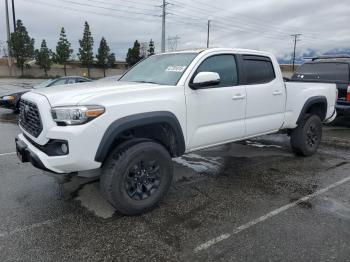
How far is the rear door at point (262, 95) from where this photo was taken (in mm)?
5184

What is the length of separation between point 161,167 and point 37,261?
163cm

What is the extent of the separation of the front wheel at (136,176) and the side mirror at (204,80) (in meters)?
0.90

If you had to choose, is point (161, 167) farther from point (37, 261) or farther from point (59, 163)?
point (37, 261)

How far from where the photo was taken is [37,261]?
3.00 m

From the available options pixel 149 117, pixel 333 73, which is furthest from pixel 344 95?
pixel 149 117

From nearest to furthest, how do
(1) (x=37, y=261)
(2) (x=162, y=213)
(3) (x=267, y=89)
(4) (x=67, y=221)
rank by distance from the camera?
(1) (x=37, y=261)
(4) (x=67, y=221)
(2) (x=162, y=213)
(3) (x=267, y=89)

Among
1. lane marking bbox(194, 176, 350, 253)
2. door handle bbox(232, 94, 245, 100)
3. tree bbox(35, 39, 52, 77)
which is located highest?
tree bbox(35, 39, 52, 77)

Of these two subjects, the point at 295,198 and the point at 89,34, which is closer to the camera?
the point at 295,198

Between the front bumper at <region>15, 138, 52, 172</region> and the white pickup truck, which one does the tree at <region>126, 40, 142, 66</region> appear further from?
the front bumper at <region>15, 138, 52, 172</region>

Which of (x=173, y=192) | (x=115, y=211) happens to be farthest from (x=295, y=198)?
(x=115, y=211)

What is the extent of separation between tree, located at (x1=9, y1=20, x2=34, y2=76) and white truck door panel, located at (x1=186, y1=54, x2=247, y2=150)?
165ft

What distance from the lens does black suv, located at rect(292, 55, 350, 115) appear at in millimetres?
9156

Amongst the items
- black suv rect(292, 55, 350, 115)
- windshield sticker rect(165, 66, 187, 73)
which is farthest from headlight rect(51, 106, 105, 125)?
black suv rect(292, 55, 350, 115)

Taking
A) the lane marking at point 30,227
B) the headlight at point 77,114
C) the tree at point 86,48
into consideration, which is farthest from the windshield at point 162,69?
the tree at point 86,48
